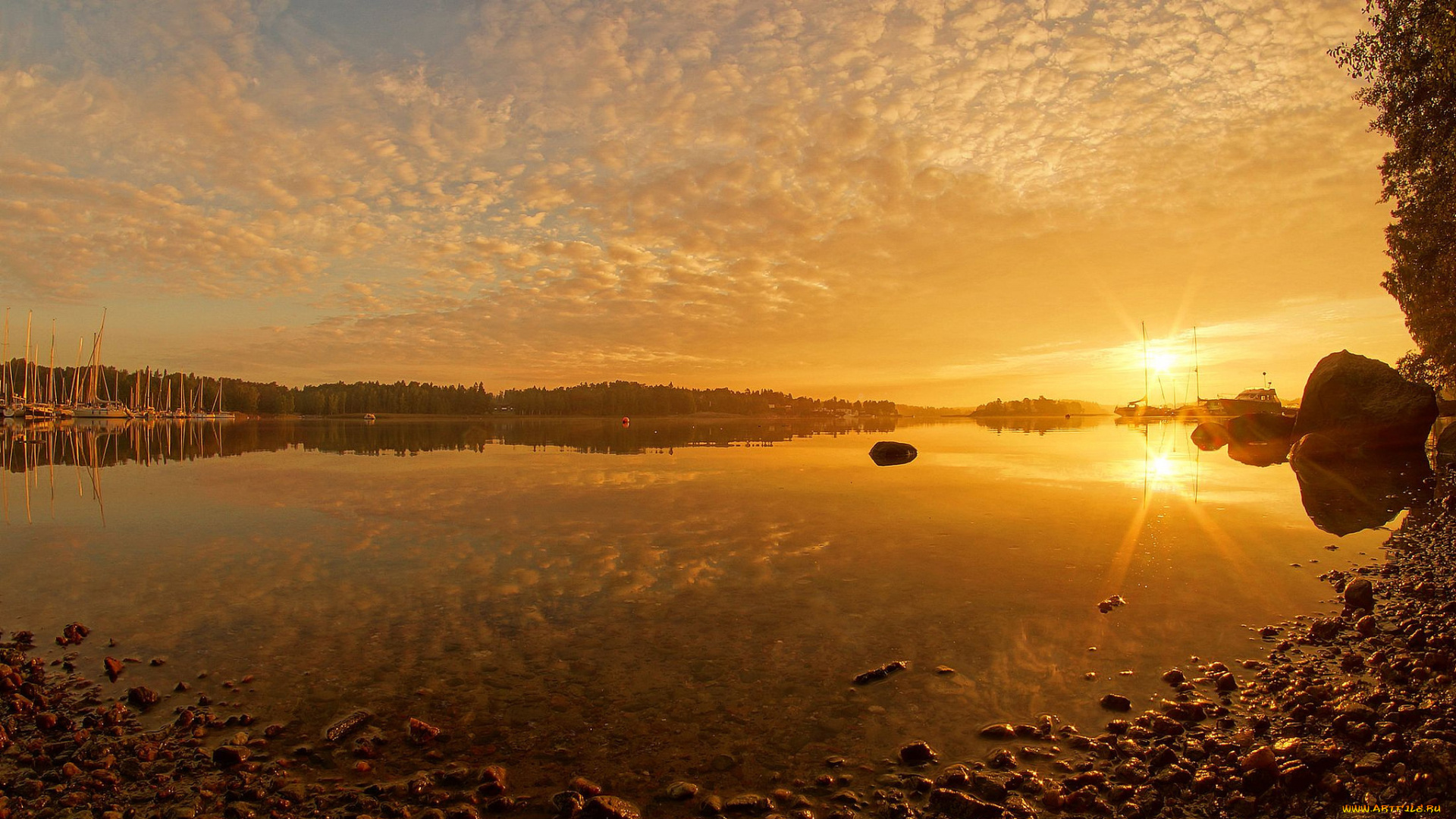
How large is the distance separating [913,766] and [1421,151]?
32.6 meters

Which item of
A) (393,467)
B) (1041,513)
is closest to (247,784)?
(1041,513)

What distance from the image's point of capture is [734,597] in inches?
487

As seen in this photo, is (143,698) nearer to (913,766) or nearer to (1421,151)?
(913,766)

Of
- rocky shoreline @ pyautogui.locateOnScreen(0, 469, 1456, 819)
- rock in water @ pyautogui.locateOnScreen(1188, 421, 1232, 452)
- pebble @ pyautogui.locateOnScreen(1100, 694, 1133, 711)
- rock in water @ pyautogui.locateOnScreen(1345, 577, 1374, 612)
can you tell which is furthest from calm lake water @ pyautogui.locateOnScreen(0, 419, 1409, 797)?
rock in water @ pyautogui.locateOnScreen(1188, 421, 1232, 452)

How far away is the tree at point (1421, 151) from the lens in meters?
20.5

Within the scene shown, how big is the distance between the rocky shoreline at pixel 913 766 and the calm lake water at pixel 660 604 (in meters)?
0.30

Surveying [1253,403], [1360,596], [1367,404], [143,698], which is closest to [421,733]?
[143,698]

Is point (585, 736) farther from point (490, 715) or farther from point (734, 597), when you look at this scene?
point (734, 597)

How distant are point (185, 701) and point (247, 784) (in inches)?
114

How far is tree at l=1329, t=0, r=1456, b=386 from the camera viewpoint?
20.5m

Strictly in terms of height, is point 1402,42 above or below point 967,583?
above

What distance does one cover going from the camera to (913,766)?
6555 mm

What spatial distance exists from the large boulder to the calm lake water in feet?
65.5

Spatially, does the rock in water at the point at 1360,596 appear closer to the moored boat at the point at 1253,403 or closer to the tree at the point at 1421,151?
the tree at the point at 1421,151
